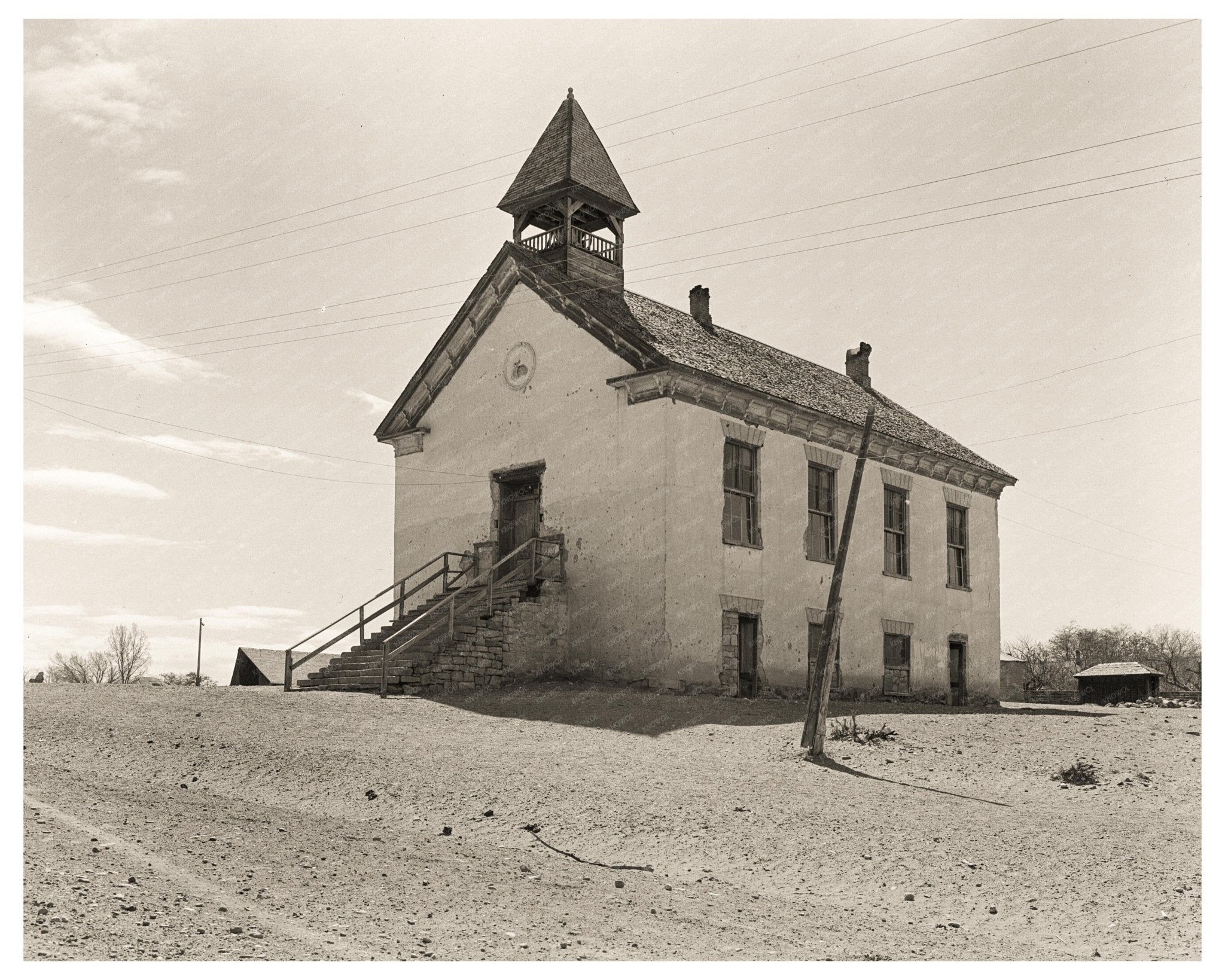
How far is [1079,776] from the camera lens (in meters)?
14.5

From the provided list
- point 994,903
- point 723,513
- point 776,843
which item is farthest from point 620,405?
→ point 994,903

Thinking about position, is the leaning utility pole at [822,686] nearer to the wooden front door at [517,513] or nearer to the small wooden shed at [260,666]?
the wooden front door at [517,513]

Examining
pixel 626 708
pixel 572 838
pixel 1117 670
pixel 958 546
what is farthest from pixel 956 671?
pixel 572 838

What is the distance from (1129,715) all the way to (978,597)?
8.16 m

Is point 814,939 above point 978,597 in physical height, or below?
below

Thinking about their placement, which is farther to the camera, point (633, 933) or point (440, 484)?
point (440, 484)

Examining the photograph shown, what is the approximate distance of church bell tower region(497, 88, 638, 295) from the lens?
26.0 m

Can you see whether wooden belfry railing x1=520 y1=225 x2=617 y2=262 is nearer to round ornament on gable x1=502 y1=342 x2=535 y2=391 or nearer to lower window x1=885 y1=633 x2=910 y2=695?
round ornament on gable x1=502 y1=342 x2=535 y2=391

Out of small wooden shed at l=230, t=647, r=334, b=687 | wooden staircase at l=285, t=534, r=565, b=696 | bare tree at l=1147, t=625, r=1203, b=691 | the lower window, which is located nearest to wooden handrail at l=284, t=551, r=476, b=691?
wooden staircase at l=285, t=534, r=565, b=696

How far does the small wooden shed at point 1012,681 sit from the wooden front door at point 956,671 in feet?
28.1

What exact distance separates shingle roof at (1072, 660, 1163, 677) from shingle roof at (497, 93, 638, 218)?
77.2 ft

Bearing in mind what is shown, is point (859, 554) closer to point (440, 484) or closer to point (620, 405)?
point (620, 405)

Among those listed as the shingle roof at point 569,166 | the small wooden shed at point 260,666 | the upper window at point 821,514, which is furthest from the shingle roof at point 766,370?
the small wooden shed at point 260,666

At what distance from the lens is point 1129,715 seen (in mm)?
22953
